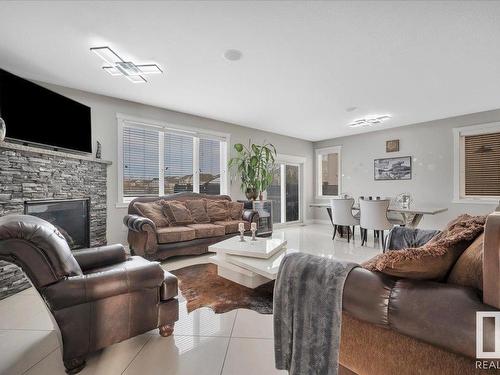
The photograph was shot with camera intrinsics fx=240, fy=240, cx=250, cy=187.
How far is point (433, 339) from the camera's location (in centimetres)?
84

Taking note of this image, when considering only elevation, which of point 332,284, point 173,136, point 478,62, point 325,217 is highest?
point 478,62

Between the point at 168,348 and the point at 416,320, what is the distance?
5.00 ft

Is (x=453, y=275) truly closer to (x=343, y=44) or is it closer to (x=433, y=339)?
(x=433, y=339)

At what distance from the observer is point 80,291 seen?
54.3 inches

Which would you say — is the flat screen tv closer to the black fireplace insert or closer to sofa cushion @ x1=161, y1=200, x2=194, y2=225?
the black fireplace insert

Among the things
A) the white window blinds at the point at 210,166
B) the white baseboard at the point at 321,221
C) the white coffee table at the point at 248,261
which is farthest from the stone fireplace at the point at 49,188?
the white baseboard at the point at 321,221

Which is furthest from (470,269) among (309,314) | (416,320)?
(309,314)

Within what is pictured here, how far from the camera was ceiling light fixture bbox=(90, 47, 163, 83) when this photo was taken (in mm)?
2623

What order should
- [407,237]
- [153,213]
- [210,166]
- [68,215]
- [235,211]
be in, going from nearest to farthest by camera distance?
[407,237] → [68,215] → [153,213] → [235,211] → [210,166]

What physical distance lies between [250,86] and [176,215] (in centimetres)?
235

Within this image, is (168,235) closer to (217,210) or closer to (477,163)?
(217,210)

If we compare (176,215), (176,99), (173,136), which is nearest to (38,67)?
(176,99)

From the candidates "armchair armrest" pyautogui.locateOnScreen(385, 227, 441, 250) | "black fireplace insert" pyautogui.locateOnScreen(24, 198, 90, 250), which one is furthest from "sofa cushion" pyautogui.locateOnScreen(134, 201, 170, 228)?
"armchair armrest" pyautogui.locateOnScreen(385, 227, 441, 250)

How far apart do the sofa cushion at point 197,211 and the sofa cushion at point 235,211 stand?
0.51 meters
